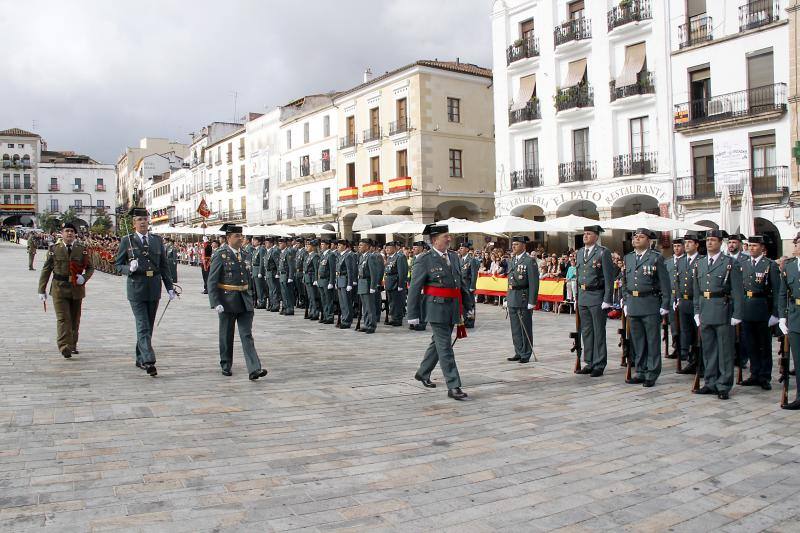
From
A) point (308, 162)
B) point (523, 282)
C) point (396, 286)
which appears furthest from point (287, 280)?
point (308, 162)

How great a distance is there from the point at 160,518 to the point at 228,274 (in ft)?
15.6

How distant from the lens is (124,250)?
8664mm

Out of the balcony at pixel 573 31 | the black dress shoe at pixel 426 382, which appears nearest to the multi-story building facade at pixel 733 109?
the balcony at pixel 573 31

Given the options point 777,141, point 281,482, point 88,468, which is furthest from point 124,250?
point 777,141

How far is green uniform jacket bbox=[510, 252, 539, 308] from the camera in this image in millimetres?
10227

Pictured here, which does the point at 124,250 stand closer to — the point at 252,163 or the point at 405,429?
the point at 405,429

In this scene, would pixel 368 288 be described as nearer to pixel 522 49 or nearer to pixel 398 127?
pixel 522 49

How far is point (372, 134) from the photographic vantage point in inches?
1529

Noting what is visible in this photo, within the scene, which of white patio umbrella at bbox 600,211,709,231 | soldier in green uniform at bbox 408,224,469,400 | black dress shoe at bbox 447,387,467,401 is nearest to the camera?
black dress shoe at bbox 447,387,467,401

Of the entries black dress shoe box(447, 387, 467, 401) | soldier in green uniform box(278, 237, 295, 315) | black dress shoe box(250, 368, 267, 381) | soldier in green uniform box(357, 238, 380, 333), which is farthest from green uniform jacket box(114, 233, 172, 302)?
soldier in green uniform box(278, 237, 295, 315)

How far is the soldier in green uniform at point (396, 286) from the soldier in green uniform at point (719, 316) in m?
7.82

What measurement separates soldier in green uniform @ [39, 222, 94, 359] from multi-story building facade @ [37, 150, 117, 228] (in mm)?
100881

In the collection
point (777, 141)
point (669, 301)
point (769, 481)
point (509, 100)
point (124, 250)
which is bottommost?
point (769, 481)

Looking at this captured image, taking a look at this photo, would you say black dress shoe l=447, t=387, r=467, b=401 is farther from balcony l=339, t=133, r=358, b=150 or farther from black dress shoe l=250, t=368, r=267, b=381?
balcony l=339, t=133, r=358, b=150
